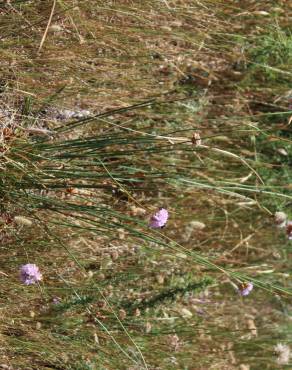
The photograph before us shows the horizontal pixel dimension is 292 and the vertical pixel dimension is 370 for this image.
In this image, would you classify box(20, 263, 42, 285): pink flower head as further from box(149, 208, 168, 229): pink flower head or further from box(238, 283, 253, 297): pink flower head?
box(238, 283, 253, 297): pink flower head

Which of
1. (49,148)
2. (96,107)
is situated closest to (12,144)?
(49,148)

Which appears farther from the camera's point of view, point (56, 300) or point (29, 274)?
point (56, 300)

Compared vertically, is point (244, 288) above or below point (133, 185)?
below

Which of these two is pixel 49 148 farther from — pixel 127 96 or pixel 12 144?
pixel 127 96

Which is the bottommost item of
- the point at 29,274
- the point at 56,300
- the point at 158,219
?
the point at 56,300

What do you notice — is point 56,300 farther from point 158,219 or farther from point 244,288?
point 244,288

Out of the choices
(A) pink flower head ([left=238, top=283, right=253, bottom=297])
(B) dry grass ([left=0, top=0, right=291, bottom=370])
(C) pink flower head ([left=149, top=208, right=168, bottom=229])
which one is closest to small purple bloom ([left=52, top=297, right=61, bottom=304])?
(B) dry grass ([left=0, top=0, right=291, bottom=370])

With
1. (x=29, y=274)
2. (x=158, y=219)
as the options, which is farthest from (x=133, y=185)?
(x=29, y=274)

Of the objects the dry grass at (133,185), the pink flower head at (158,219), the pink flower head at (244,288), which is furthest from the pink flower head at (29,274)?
the pink flower head at (244,288)
